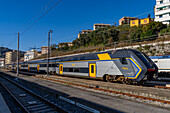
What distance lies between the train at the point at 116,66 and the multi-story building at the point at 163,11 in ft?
175

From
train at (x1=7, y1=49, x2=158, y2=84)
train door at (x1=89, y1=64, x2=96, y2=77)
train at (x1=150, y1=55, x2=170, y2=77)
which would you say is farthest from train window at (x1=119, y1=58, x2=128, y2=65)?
train at (x1=150, y1=55, x2=170, y2=77)

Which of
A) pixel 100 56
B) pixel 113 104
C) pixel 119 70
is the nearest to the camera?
pixel 113 104

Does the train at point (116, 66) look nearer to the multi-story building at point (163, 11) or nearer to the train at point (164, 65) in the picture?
the train at point (164, 65)

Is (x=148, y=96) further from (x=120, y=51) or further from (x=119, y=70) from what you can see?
(x=120, y=51)

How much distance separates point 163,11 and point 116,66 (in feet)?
189

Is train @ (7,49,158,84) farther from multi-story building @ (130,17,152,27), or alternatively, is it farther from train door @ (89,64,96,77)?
multi-story building @ (130,17,152,27)

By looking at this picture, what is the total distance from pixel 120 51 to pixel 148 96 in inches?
269

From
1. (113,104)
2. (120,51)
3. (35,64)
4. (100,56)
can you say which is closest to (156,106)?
(113,104)

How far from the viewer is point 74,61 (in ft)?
76.0

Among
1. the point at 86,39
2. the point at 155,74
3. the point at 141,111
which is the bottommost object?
the point at 141,111

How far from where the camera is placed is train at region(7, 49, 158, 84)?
13.6 m

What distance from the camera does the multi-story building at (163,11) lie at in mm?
59719

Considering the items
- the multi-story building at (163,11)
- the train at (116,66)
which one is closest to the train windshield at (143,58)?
the train at (116,66)

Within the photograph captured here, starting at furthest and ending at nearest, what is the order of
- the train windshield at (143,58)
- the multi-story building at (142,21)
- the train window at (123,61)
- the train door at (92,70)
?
the multi-story building at (142,21), the train door at (92,70), the train window at (123,61), the train windshield at (143,58)
